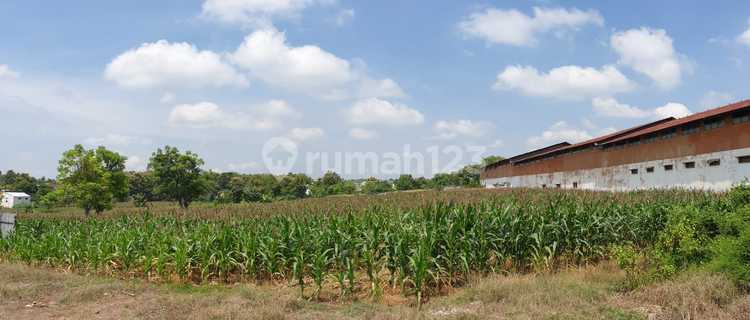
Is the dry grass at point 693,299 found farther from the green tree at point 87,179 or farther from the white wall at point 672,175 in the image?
the green tree at point 87,179

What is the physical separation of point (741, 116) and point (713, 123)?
6.50 ft

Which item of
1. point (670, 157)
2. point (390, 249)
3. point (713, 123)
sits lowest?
point (390, 249)

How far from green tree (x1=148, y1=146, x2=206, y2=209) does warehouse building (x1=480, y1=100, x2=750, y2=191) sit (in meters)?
40.1

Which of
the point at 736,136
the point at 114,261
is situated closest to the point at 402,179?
the point at 736,136

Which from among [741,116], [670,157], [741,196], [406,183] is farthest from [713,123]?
[406,183]

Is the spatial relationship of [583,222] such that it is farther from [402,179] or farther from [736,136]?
[402,179]

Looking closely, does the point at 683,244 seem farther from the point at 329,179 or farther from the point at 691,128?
the point at 329,179

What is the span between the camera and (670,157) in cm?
2722

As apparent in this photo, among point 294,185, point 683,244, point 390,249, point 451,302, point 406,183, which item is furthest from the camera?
point 294,185

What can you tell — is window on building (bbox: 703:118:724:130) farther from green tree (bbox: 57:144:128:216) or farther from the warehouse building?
green tree (bbox: 57:144:128:216)

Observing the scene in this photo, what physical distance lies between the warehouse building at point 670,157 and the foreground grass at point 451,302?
867 cm

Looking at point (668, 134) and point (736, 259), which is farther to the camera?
point (668, 134)

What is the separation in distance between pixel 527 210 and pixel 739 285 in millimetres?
4567

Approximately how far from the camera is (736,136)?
72.6 ft
